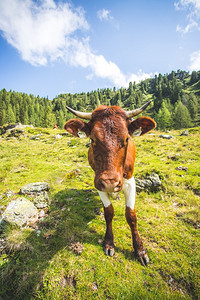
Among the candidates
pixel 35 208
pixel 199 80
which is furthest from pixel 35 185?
pixel 199 80

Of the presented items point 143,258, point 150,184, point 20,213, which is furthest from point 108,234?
point 150,184

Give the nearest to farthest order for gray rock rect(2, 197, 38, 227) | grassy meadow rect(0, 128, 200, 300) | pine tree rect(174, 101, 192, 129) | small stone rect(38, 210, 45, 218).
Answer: grassy meadow rect(0, 128, 200, 300) → gray rock rect(2, 197, 38, 227) → small stone rect(38, 210, 45, 218) → pine tree rect(174, 101, 192, 129)

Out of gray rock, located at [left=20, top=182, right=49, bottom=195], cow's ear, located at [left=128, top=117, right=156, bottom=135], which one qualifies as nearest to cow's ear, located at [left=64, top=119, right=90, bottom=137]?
cow's ear, located at [left=128, top=117, right=156, bottom=135]

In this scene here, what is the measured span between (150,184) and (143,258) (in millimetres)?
3100

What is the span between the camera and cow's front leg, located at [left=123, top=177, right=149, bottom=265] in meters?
3.21

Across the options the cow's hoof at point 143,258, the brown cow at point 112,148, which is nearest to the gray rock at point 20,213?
the brown cow at point 112,148

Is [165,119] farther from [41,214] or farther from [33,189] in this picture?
[41,214]

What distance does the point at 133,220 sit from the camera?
3.52 meters

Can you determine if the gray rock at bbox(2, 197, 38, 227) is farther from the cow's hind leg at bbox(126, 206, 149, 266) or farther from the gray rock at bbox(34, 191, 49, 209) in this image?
the cow's hind leg at bbox(126, 206, 149, 266)

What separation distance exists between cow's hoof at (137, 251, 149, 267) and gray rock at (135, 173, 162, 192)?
2.89 m

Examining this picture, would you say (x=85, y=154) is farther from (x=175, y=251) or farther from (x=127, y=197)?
(x=175, y=251)

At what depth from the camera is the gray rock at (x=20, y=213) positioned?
4.07 m

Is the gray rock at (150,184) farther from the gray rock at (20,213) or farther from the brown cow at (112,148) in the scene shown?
the gray rock at (20,213)

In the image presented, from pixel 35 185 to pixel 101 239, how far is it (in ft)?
12.5
